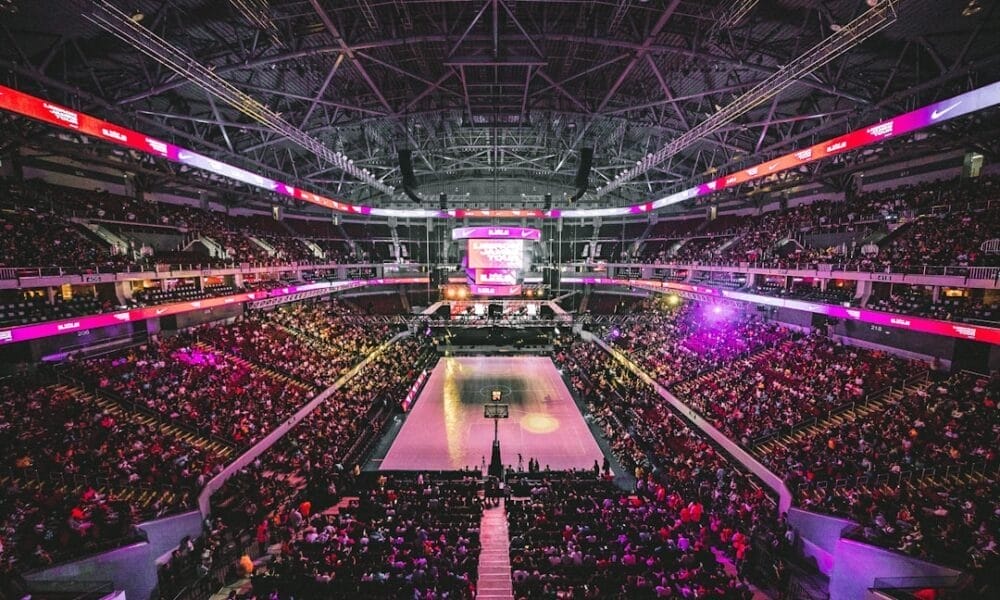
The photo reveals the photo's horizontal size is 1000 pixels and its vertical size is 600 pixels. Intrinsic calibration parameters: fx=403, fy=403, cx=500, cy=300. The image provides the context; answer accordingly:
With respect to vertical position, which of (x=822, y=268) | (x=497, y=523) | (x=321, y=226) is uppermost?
(x=321, y=226)

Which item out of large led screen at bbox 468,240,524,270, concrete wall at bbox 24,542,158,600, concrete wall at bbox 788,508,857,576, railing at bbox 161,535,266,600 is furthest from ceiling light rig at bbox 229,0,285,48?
concrete wall at bbox 788,508,857,576

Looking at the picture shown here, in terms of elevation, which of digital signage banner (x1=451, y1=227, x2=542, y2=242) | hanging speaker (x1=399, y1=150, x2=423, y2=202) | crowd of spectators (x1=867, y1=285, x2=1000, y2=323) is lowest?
crowd of spectators (x1=867, y1=285, x2=1000, y2=323)

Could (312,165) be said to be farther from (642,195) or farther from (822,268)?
(822,268)

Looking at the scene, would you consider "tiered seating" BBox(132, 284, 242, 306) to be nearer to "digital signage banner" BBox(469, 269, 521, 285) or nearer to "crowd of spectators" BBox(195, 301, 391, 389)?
"crowd of spectators" BBox(195, 301, 391, 389)

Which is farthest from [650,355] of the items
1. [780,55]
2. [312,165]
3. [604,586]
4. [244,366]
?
[312,165]

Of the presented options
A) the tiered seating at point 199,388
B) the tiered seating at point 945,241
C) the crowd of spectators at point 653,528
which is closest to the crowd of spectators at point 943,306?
the tiered seating at point 945,241

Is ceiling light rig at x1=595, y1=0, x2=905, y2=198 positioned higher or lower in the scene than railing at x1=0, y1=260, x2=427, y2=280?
higher

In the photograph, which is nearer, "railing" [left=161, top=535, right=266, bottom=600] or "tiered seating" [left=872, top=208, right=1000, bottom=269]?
A: "railing" [left=161, top=535, right=266, bottom=600]
